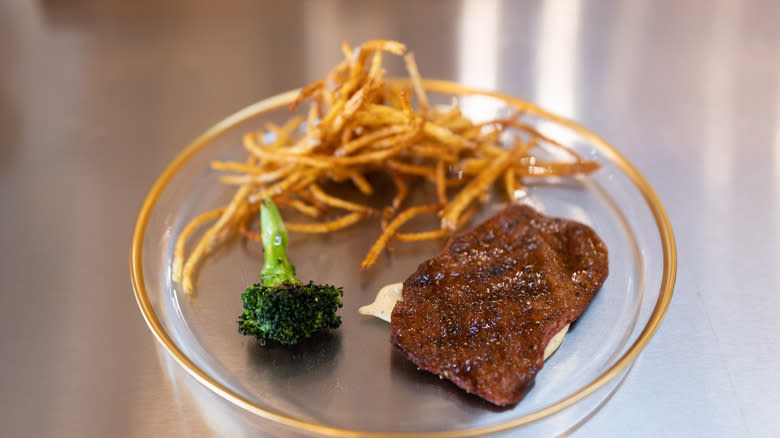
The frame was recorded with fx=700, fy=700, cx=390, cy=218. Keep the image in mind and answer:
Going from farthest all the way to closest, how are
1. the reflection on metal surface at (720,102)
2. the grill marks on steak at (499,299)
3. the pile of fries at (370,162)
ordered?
the reflection on metal surface at (720,102) → the pile of fries at (370,162) → the grill marks on steak at (499,299)

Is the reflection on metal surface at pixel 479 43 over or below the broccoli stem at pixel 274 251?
over

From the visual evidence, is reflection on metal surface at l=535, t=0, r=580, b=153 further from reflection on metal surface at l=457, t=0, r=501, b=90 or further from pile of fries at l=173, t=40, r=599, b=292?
pile of fries at l=173, t=40, r=599, b=292

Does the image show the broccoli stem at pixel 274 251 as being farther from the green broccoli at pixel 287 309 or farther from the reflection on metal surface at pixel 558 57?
the reflection on metal surface at pixel 558 57

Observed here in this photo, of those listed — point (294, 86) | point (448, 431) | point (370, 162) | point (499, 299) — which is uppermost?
point (294, 86)

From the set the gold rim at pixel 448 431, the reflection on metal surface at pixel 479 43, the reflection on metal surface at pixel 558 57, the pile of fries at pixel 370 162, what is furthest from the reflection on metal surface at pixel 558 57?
the pile of fries at pixel 370 162

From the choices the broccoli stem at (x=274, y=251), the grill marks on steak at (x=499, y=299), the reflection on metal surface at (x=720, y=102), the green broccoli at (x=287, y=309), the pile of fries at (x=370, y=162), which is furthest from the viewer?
the reflection on metal surface at (x=720, y=102)

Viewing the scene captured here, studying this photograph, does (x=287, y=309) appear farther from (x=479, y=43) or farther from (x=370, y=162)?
(x=479, y=43)

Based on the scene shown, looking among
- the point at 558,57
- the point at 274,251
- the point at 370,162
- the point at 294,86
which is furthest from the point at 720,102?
the point at 274,251

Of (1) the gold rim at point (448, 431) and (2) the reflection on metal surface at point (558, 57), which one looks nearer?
(1) the gold rim at point (448, 431)
